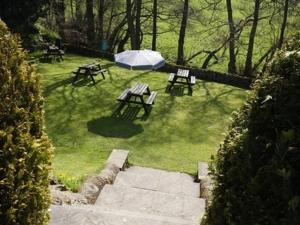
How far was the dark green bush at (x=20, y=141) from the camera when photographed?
281 cm

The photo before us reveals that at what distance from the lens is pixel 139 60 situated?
14.3m

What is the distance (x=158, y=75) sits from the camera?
18172 millimetres

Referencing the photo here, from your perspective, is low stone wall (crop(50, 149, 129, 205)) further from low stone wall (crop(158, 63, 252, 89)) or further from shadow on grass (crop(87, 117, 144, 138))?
low stone wall (crop(158, 63, 252, 89))

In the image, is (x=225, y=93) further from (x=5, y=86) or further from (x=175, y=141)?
(x=5, y=86)

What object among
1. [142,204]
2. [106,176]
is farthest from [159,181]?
[142,204]

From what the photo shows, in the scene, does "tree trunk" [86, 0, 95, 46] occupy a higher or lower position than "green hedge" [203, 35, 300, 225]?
lower

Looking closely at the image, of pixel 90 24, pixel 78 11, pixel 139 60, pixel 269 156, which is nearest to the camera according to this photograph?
pixel 269 156

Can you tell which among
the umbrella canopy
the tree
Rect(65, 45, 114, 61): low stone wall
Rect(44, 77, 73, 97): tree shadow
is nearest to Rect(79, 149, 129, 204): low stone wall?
the umbrella canopy

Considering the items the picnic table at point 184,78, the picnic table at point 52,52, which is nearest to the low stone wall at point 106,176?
the picnic table at point 184,78

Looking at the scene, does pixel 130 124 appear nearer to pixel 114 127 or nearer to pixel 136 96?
pixel 114 127

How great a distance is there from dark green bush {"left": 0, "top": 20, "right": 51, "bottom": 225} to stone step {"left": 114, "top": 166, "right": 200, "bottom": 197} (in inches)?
192

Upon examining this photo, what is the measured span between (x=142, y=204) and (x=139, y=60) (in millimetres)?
7904

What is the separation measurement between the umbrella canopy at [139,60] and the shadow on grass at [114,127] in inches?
95.8

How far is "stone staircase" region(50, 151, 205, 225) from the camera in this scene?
476 cm
